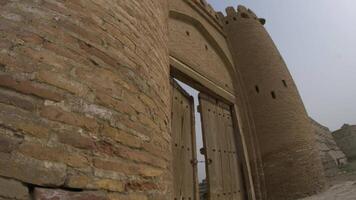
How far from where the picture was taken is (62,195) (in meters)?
1.13

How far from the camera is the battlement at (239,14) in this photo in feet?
29.7

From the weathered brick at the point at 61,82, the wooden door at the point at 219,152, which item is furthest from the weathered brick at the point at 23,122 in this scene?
the wooden door at the point at 219,152

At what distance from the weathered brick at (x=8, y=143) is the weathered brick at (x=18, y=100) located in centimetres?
15

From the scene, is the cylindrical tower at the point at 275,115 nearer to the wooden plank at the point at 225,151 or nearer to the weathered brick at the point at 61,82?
the wooden plank at the point at 225,151

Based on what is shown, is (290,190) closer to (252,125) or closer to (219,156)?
(252,125)

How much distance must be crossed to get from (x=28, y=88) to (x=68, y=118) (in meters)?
0.23

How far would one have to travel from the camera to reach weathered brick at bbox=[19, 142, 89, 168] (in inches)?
43.7

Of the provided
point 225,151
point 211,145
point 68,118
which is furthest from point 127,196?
point 225,151

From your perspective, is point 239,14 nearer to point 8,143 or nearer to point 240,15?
point 240,15

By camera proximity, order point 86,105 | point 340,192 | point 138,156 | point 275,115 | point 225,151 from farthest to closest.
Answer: point 275,115 < point 340,192 < point 225,151 < point 138,156 < point 86,105

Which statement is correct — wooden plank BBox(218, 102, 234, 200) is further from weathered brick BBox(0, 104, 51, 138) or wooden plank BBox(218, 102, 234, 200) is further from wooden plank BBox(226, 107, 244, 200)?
weathered brick BBox(0, 104, 51, 138)

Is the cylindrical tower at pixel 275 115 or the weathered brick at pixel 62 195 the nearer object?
the weathered brick at pixel 62 195

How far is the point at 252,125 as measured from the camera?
23.7ft

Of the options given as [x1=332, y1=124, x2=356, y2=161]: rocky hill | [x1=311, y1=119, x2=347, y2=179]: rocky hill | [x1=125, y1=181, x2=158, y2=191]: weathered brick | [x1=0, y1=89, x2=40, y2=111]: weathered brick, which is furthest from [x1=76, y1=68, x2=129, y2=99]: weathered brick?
[x1=332, y1=124, x2=356, y2=161]: rocky hill
